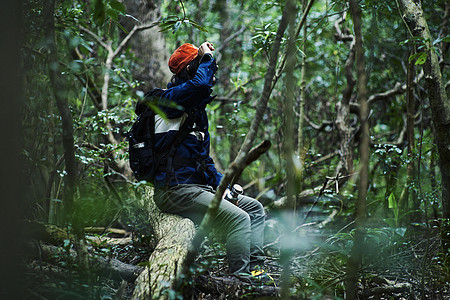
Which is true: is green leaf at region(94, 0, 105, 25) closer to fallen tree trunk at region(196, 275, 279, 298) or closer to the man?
the man

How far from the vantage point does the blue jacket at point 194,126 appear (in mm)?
3232

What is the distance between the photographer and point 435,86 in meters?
3.40

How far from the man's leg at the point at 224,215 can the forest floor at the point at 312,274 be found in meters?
0.17

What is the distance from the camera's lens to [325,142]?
6.97 metres

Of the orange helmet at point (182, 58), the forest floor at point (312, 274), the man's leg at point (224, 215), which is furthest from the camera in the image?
the orange helmet at point (182, 58)

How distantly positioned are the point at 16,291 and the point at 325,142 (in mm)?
6027

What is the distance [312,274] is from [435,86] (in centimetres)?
196

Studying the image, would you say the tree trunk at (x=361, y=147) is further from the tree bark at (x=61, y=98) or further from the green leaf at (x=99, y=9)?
the tree bark at (x=61, y=98)

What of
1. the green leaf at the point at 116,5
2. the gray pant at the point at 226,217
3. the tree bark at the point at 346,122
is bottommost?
the gray pant at the point at 226,217

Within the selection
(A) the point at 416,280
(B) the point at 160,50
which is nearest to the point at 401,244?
(A) the point at 416,280

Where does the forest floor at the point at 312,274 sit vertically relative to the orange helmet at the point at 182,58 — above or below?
below

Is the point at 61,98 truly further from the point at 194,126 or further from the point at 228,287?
the point at 228,287

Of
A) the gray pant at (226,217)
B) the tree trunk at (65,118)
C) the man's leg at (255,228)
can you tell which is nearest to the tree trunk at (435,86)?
the man's leg at (255,228)

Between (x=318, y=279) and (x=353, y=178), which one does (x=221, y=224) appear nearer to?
(x=318, y=279)
